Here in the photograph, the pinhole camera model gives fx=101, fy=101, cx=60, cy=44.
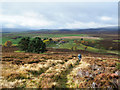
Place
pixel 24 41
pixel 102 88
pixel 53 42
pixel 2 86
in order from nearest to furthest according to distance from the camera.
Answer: pixel 2 86 → pixel 102 88 → pixel 24 41 → pixel 53 42

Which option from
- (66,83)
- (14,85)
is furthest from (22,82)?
(66,83)

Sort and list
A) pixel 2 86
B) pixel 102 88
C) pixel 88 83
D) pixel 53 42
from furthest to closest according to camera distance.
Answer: pixel 53 42 → pixel 88 83 → pixel 102 88 → pixel 2 86

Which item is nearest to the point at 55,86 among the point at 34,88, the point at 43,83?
the point at 43,83

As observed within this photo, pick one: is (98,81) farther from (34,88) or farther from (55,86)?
(34,88)

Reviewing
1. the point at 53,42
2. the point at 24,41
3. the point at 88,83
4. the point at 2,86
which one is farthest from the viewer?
the point at 53,42

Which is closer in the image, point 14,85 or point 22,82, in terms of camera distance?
point 14,85

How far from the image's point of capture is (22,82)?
31.1 ft

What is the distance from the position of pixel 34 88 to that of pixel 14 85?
5.57 feet

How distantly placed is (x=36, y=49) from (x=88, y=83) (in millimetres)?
38313

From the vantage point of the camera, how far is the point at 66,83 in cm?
1007

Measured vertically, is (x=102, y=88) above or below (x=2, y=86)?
below

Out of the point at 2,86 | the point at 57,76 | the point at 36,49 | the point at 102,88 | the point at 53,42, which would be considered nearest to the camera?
the point at 2,86

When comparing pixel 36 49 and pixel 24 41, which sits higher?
pixel 24 41

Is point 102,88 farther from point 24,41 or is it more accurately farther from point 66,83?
point 24,41
